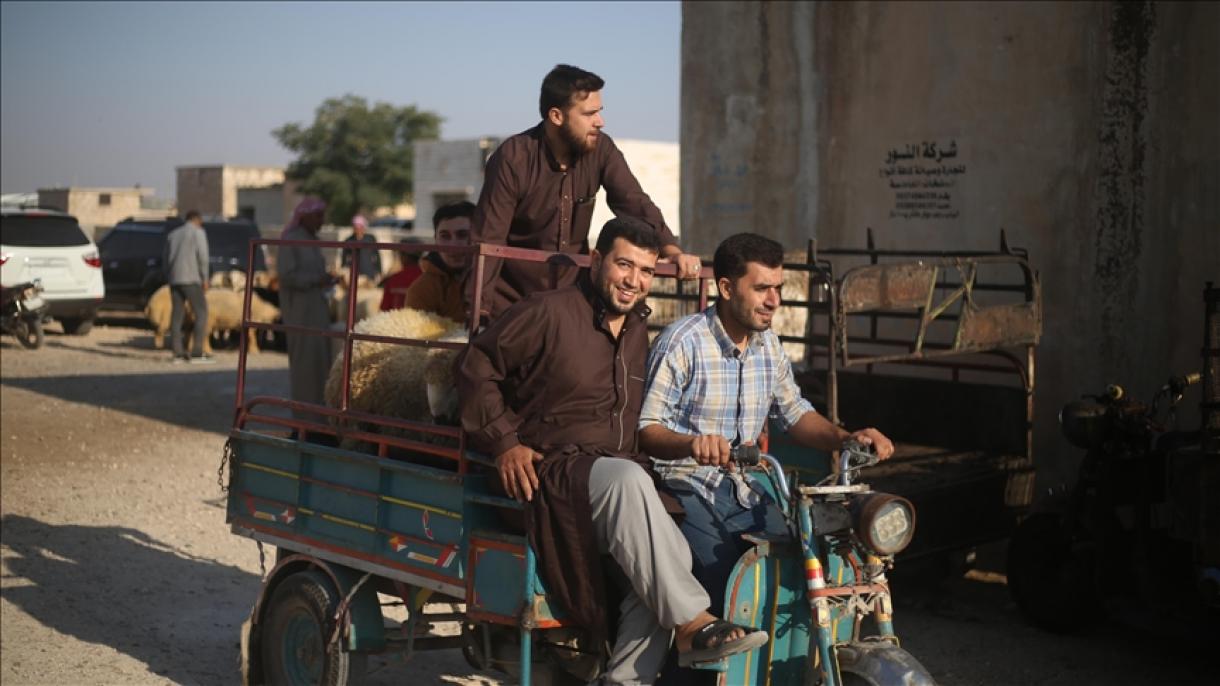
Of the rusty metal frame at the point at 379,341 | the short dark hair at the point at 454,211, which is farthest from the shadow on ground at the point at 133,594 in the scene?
the short dark hair at the point at 454,211

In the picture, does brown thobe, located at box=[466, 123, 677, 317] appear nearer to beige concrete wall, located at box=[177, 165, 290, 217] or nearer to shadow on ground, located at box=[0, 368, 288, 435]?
shadow on ground, located at box=[0, 368, 288, 435]

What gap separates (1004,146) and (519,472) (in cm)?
585

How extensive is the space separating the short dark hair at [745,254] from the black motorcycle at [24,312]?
642 inches

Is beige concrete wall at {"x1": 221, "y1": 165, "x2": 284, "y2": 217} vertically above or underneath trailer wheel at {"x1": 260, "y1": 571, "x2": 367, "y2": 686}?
above

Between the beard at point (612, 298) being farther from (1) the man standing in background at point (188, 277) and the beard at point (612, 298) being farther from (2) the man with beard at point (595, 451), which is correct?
(1) the man standing in background at point (188, 277)

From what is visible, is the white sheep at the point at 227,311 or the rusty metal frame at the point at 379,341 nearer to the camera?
the rusty metal frame at the point at 379,341

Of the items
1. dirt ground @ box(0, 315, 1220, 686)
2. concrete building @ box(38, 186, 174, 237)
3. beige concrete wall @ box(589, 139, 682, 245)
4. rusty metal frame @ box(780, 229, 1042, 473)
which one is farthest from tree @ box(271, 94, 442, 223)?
rusty metal frame @ box(780, 229, 1042, 473)

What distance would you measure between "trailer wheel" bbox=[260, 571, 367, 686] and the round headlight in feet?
7.59

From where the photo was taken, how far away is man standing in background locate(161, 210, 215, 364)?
1738 centimetres

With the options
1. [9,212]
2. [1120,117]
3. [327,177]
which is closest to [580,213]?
[1120,117]

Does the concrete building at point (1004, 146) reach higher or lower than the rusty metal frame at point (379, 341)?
higher

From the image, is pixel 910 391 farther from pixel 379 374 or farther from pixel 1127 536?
pixel 379 374

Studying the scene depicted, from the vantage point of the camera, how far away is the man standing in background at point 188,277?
57.0 feet

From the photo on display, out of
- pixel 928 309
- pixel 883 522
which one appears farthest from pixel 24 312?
pixel 883 522
